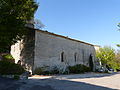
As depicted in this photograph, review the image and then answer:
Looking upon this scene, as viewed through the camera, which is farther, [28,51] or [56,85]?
[28,51]

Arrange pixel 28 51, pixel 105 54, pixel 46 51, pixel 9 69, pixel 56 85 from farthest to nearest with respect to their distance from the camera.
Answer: pixel 105 54 → pixel 46 51 → pixel 28 51 → pixel 9 69 → pixel 56 85

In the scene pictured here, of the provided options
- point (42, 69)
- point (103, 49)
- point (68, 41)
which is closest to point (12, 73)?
point (42, 69)

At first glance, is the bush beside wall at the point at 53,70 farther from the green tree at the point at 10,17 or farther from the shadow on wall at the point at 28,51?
the green tree at the point at 10,17

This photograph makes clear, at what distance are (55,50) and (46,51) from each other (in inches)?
86.4

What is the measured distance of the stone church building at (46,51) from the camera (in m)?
18.6

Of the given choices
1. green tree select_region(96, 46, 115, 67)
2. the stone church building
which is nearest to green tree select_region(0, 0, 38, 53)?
the stone church building

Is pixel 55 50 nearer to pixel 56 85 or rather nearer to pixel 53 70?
pixel 53 70

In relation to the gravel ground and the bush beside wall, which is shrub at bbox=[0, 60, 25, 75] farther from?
the bush beside wall

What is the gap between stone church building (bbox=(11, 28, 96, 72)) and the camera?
18609 mm

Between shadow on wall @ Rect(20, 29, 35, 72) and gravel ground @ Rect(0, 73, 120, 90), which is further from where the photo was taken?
shadow on wall @ Rect(20, 29, 35, 72)

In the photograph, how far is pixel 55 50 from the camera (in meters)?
21.6

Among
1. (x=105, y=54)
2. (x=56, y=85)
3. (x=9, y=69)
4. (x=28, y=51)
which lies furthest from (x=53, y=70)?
(x=105, y=54)

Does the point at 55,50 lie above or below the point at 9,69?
above

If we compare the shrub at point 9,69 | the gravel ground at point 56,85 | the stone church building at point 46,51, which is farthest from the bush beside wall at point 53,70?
the gravel ground at point 56,85
